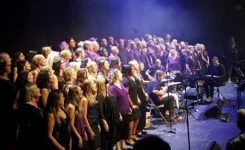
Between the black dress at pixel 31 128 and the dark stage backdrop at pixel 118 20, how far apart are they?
7871 mm

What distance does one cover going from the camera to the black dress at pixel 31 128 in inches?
252

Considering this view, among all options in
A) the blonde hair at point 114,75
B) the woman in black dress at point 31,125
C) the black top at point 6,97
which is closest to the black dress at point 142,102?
the blonde hair at point 114,75

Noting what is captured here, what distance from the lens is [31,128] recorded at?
21.1ft

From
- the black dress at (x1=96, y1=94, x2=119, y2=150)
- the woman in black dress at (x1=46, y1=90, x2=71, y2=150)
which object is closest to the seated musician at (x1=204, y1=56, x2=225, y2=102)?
the black dress at (x1=96, y1=94, x2=119, y2=150)

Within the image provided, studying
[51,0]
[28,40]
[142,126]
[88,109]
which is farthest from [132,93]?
[51,0]

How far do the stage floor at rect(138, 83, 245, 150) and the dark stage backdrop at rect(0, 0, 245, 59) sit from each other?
20.1 ft

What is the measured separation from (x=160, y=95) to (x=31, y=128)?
671 centimetres

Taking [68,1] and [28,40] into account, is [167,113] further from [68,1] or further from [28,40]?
[68,1]

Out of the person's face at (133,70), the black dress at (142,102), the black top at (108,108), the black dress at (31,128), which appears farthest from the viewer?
the black dress at (142,102)

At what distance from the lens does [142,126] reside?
1105cm

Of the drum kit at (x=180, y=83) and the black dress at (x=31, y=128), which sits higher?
the drum kit at (x=180, y=83)

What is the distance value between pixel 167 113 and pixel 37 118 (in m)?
6.92

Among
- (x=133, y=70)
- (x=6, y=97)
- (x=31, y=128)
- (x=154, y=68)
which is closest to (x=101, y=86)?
(x=6, y=97)

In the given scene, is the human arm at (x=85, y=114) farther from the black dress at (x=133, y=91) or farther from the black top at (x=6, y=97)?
the black dress at (x=133, y=91)
